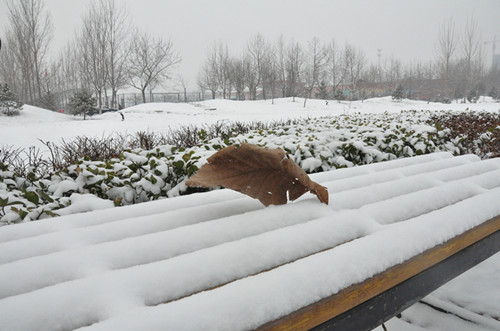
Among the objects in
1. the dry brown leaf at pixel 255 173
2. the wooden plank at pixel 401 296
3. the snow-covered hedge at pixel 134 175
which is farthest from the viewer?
the snow-covered hedge at pixel 134 175

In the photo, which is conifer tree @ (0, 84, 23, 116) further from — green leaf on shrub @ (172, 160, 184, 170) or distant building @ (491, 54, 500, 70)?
distant building @ (491, 54, 500, 70)

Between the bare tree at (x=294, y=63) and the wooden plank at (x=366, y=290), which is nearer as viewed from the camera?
the wooden plank at (x=366, y=290)

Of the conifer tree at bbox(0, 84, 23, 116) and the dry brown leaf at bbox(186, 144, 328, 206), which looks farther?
the conifer tree at bbox(0, 84, 23, 116)

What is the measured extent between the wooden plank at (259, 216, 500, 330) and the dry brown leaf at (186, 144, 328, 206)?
36 cm

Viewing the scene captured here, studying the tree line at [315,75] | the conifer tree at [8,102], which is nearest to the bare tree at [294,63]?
the tree line at [315,75]

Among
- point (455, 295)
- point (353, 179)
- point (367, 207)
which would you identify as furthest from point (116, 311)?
point (455, 295)

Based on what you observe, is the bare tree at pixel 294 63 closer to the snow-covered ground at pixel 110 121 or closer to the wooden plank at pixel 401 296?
the snow-covered ground at pixel 110 121

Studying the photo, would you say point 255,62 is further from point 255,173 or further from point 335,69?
point 255,173

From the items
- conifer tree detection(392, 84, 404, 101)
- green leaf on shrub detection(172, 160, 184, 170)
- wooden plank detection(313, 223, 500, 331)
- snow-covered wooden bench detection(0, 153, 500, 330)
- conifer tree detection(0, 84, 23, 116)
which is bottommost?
wooden plank detection(313, 223, 500, 331)

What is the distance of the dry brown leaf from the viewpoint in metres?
0.94

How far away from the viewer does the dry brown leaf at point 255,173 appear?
0.94 metres

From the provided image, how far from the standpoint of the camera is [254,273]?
697 millimetres

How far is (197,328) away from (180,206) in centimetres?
66

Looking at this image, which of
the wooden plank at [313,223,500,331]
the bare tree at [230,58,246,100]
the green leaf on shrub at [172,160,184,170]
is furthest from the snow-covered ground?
the bare tree at [230,58,246,100]
